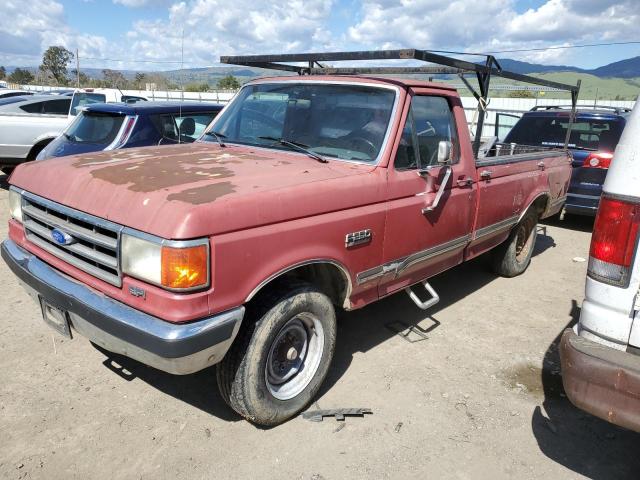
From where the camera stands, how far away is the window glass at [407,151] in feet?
11.5

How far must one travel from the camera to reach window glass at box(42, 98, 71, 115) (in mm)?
11133

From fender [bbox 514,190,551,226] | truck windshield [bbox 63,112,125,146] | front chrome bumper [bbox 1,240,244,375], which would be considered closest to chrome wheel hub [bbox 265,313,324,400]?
front chrome bumper [bbox 1,240,244,375]

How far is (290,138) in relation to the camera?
3.68m

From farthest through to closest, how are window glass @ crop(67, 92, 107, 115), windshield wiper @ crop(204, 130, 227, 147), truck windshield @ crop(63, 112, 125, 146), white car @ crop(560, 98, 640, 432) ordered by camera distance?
window glass @ crop(67, 92, 107, 115)
truck windshield @ crop(63, 112, 125, 146)
windshield wiper @ crop(204, 130, 227, 147)
white car @ crop(560, 98, 640, 432)

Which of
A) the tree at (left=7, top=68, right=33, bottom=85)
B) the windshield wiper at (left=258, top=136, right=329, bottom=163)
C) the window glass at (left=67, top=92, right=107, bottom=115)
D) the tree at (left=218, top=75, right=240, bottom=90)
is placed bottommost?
the windshield wiper at (left=258, top=136, right=329, bottom=163)

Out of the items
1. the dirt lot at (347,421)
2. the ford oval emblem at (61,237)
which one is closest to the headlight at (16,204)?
the ford oval emblem at (61,237)

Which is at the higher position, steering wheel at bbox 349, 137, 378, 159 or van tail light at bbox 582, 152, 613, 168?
steering wheel at bbox 349, 137, 378, 159

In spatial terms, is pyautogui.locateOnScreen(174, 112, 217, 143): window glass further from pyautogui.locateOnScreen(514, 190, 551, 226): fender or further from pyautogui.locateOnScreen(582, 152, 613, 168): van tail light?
pyautogui.locateOnScreen(582, 152, 613, 168): van tail light

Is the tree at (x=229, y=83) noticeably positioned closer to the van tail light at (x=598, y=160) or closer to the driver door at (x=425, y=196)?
the driver door at (x=425, y=196)

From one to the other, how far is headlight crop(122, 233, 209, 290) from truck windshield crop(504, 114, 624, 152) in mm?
7078

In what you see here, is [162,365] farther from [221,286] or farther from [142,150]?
[142,150]

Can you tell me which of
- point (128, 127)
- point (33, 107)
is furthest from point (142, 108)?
point (33, 107)

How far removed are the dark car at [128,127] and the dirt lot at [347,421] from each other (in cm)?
317

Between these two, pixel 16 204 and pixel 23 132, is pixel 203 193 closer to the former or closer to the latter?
pixel 16 204
